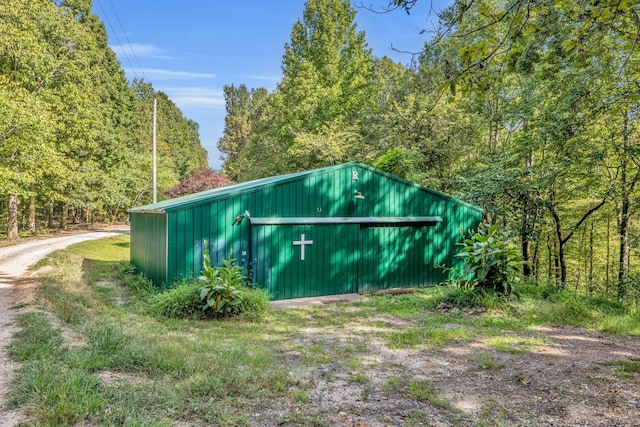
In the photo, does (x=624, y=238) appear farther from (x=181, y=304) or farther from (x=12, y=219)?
(x=12, y=219)

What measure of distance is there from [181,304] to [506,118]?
11.2 metres

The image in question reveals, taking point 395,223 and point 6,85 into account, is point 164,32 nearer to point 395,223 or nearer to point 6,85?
point 6,85

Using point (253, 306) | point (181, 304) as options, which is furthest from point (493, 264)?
point (181, 304)

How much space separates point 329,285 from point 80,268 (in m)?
7.18

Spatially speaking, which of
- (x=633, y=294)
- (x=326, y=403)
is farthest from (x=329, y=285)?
(x=633, y=294)

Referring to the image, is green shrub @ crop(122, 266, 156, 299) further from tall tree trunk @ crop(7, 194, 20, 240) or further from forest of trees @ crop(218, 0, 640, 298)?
tall tree trunk @ crop(7, 194, 20, 240)

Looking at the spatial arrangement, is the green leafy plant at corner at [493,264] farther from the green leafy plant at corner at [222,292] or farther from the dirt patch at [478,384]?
the green leafy plant at corner at [222,292]

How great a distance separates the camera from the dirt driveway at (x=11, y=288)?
3.16 meters

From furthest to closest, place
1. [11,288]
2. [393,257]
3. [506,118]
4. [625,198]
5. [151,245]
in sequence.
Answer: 1. [506,118]
2. [625,198]
3. [393,257]
4. [151,245]
5. [11,288]

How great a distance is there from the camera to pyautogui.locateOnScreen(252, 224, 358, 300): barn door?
27.7 ft

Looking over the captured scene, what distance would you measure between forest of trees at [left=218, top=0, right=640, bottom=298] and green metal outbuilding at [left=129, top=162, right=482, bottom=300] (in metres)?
2.17

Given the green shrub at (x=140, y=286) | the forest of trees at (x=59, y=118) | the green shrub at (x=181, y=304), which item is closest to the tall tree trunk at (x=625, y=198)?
the green shrub at (x=181, y=304)

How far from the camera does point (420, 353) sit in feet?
15.9

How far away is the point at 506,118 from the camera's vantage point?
490 inches
